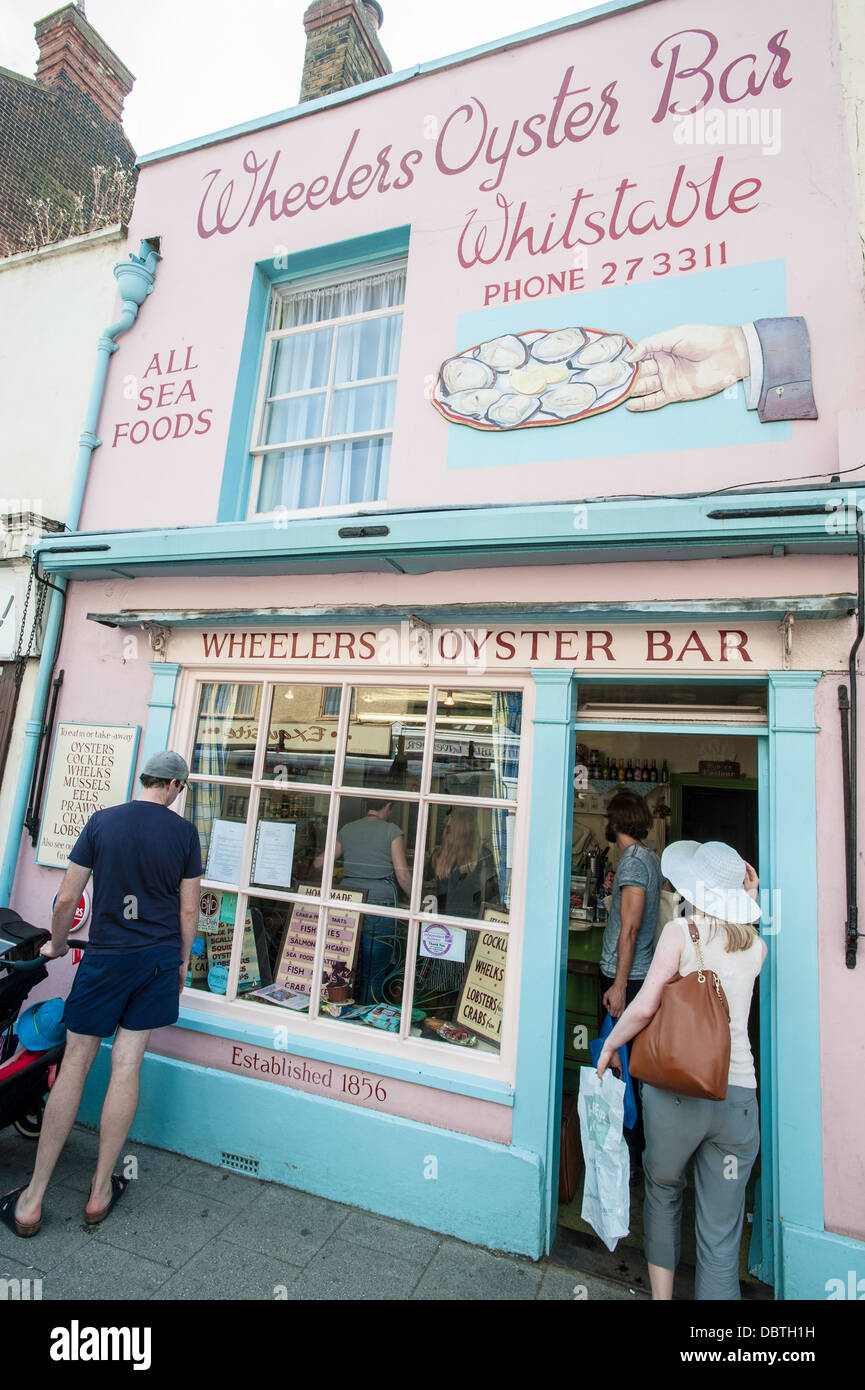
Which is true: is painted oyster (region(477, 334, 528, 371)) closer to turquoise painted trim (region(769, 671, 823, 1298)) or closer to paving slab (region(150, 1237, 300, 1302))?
turquoise painted trim (region(769, 671, 823, 1298))

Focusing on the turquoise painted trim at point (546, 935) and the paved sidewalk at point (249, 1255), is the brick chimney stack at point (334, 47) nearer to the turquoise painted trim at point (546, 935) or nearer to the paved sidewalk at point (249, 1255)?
the turquoise painted trim at point (546, 935)

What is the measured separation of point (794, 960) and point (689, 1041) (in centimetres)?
75

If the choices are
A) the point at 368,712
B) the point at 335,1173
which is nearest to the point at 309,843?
the point at 368,712

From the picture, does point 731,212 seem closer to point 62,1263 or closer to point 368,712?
point 368,712

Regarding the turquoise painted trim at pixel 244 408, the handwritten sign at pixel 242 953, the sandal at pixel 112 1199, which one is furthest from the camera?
the turquoise painted trim at pixel 244 408

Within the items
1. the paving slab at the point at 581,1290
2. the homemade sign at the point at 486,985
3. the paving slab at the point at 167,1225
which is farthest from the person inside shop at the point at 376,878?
the paving slab at the point at 581,1290

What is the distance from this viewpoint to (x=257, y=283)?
207 inches

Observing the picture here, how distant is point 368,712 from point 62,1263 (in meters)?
2.96

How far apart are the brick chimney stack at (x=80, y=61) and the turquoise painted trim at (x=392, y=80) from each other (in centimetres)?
481

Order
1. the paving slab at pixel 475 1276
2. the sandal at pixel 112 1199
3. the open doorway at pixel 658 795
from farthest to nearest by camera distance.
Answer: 1. the open doorway at pixel 658 795
2. the sandal at pixel 112 1199
3. the paving slab at pixel 475 1276

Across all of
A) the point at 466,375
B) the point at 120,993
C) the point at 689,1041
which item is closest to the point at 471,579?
the point at 466,375

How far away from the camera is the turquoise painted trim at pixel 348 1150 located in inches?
133

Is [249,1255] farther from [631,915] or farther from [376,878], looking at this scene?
[631,915]

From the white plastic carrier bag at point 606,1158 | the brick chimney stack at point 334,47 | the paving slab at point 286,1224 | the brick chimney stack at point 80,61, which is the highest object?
the brick chimney stack at point 80,61
